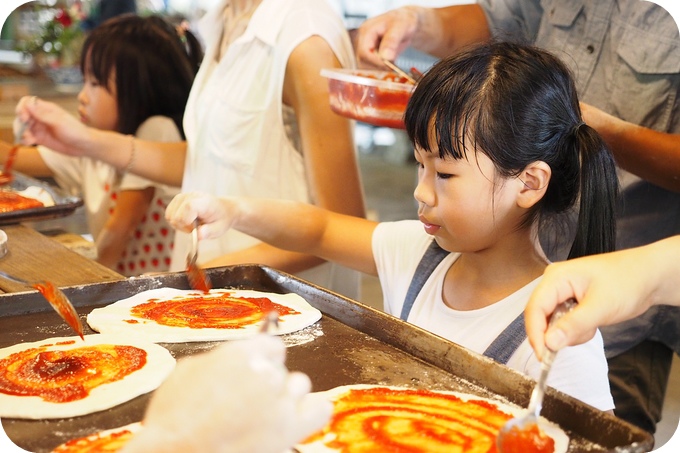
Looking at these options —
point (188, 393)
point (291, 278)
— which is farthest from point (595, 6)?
point (188, 393)

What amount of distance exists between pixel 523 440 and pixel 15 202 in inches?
82.1

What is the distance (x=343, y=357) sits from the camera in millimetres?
1493

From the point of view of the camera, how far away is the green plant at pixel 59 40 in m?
5.52

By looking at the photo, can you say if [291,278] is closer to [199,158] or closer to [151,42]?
[199,158]

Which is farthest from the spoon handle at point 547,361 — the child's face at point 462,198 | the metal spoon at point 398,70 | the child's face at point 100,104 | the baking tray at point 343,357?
the child's face at point 100,104

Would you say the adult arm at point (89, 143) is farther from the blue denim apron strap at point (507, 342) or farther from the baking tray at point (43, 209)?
the blue denim apron strap at point (507, 342)

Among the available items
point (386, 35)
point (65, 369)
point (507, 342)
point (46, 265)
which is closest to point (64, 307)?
point (65, 369)

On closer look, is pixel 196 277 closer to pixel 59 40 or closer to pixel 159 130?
pixel 159 130

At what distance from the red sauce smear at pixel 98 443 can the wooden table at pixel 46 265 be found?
74 cm

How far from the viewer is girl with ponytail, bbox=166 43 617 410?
1.54 meters

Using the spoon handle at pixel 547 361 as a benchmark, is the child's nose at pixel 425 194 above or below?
above

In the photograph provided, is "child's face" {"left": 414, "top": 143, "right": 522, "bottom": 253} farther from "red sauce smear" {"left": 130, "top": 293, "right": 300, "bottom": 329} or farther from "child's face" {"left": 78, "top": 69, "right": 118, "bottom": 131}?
"child's face" {"left": 78, "top": 69, "right": 118, "bottom": 131}

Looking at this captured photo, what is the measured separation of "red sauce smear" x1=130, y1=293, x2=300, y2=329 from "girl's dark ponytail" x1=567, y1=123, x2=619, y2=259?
602mm

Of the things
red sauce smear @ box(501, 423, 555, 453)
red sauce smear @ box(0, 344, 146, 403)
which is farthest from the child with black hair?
red sauce smear @ box(501, 423, 555, 453)
